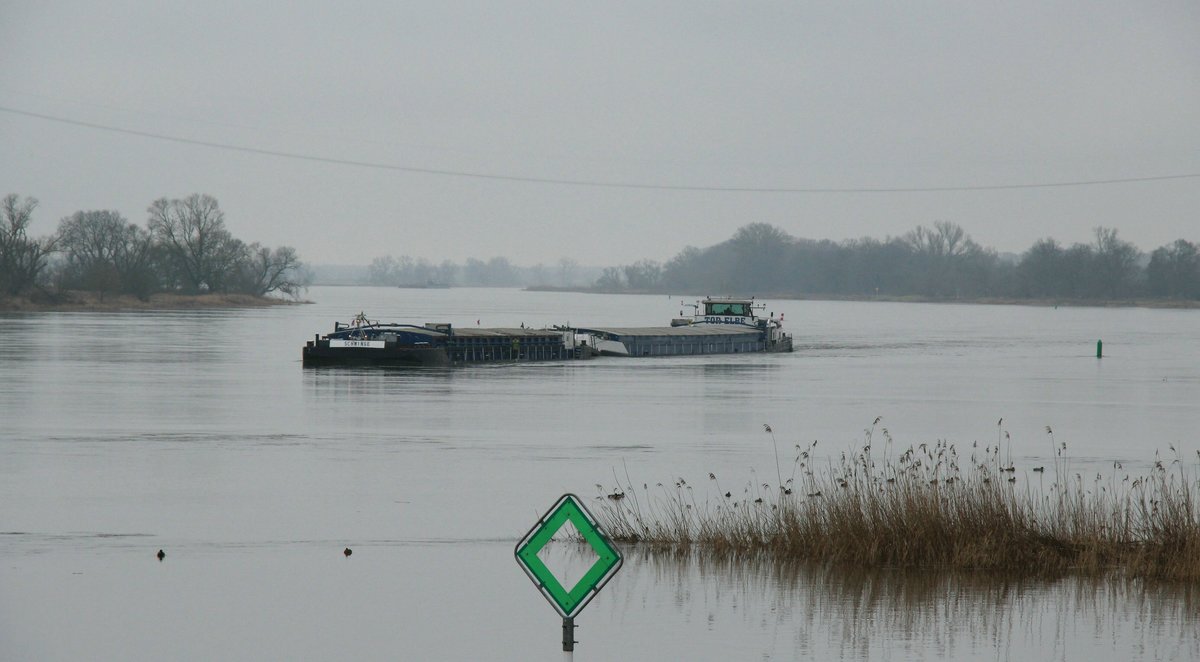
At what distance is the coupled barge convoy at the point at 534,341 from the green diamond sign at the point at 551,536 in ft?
154

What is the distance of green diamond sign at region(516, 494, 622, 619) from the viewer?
28.9 feet

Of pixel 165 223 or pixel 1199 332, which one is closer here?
pixel 1199 332

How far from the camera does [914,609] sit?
39.9ft

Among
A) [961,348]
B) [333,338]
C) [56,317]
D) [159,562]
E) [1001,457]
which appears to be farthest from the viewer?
[56,317]

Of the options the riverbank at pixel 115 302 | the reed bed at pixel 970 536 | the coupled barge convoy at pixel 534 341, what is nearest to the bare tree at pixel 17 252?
the riverbank at pixel 115 302

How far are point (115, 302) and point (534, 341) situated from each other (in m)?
84.0

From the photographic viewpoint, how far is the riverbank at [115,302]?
12331cm

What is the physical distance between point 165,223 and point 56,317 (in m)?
50.2

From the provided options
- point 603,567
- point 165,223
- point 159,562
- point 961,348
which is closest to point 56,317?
point 165,223

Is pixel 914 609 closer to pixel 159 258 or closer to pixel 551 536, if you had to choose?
pixel 551 536

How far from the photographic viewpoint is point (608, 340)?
238 ft

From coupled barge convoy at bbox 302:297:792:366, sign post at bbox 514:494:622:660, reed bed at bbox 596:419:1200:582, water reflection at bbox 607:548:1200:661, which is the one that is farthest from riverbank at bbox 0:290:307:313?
sign post at bbox 514:494:622:660

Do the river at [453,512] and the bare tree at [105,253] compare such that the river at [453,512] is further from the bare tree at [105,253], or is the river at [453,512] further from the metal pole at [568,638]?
the bare tree at [105,253]

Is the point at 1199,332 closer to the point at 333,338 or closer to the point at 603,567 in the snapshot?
the point at 333,338
